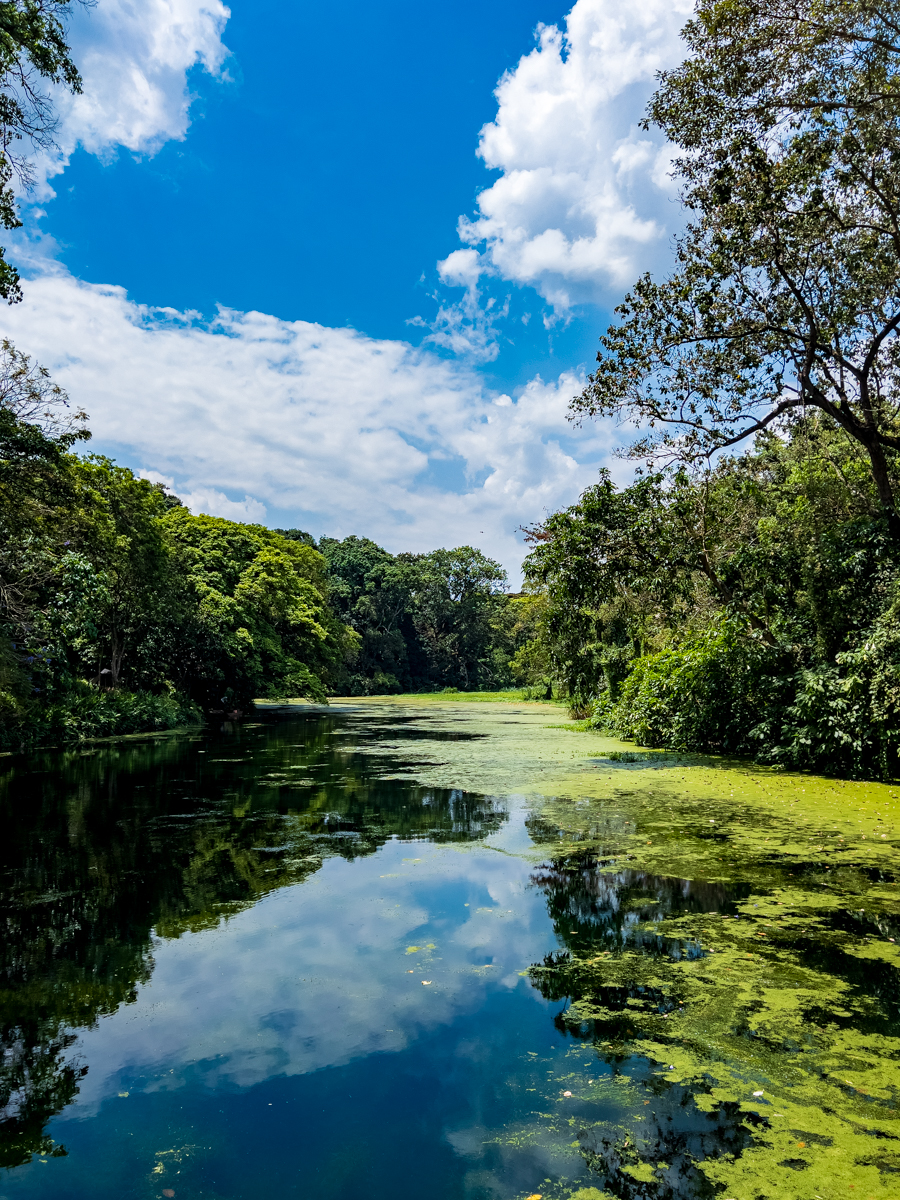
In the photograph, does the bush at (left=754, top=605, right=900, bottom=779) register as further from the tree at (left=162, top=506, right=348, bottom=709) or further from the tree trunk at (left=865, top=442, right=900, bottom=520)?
the tree at (left=162, top=506, right=348, bottom=709)

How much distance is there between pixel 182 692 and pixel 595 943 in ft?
72.0

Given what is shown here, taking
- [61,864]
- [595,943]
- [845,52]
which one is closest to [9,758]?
[61,864]

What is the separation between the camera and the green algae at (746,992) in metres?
2.33

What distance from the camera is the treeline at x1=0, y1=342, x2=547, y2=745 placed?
42.1ft

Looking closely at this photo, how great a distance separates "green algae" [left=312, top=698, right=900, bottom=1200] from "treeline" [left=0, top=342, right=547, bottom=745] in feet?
33.8

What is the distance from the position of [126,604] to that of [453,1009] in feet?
62.1

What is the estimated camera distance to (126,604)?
66.0 ft

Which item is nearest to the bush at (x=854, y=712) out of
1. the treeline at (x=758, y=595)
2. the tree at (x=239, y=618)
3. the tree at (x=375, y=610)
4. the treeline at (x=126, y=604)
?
the treeline at (x=758, y=595)

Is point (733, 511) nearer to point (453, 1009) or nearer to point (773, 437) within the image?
point (773, 437)

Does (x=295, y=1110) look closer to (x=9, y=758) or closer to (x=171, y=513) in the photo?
(x=9, y=758)

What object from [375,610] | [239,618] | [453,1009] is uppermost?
[375,610]

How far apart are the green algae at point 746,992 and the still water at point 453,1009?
0.05 feet

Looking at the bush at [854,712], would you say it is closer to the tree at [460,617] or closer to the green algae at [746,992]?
the green algae at [746,992]

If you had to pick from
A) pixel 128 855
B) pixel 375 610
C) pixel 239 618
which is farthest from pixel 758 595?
pixel 375 610
